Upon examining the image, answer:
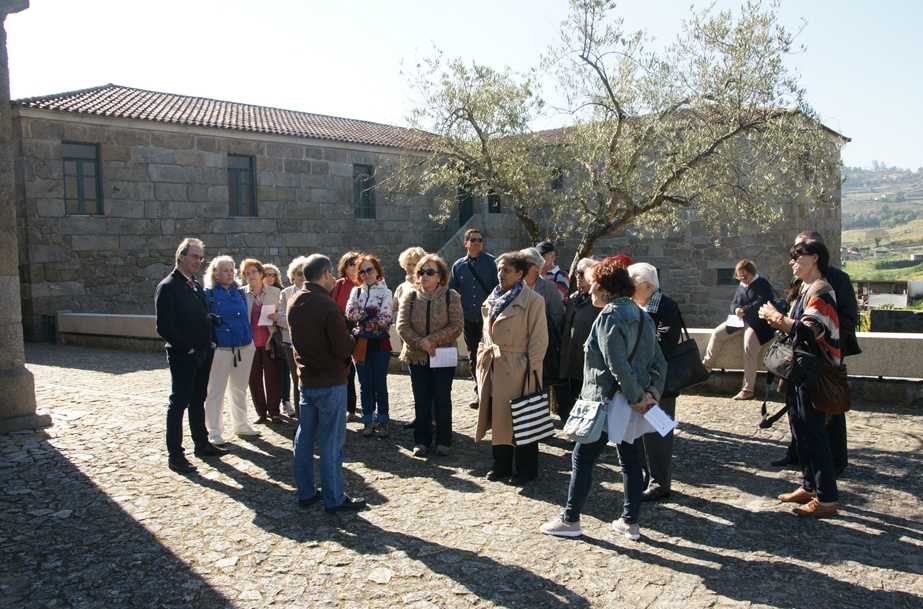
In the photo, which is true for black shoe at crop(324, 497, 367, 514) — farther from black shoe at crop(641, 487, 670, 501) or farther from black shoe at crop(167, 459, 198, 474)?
black shoe at crop(641, 487, 670, 501)

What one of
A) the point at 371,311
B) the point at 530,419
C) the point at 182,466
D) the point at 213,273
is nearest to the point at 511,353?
the point at 530,419

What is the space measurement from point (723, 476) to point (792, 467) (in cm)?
60

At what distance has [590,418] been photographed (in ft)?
13.2

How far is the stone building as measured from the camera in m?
16.5

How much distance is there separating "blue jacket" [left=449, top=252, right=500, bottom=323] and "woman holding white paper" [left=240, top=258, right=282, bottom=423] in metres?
1.95

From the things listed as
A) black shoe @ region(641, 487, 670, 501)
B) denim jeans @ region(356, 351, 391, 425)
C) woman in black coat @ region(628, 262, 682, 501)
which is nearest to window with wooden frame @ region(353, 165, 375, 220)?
denim jeans @ region(356, 351, 391, 425)

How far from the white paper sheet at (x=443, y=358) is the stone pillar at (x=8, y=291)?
4.16 metres

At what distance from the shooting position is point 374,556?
4020 millimetres

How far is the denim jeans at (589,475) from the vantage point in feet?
13.6

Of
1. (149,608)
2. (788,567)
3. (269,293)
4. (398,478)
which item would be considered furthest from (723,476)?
(269,293)

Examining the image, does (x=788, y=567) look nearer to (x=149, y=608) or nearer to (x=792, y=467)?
(x=792, y=467)

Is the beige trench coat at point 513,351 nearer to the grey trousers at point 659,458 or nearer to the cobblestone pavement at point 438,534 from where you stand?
the cobblestone pavement at point 438,534

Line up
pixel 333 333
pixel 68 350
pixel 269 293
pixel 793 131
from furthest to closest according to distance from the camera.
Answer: pixel 68 350, pixel 793 131, pixel 269 293, pixel 333 333

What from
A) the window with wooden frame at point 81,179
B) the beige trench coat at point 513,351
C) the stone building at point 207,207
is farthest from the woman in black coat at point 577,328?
the window with wooden frame at point 81,179
